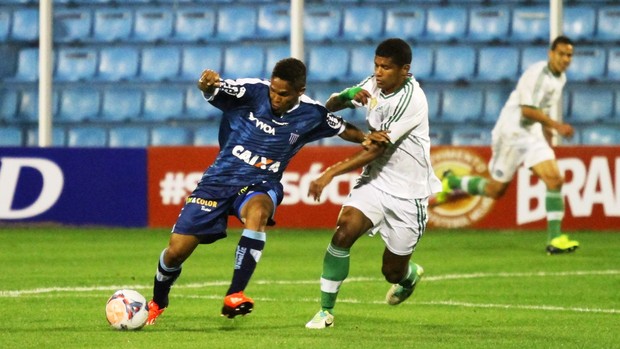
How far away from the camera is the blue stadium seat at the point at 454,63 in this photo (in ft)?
59.4

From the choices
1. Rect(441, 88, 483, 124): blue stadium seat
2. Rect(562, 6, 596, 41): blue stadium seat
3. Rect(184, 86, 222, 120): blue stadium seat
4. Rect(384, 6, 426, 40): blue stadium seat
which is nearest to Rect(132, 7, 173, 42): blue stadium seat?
Rect(184, 86, 222, 120): blue stadium seat

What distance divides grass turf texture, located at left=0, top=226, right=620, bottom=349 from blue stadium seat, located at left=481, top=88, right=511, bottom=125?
3.06m

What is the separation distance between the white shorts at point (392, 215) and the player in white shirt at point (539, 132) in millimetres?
4726

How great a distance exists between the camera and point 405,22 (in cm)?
1852

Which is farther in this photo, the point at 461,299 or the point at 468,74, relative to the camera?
the point at 468,74

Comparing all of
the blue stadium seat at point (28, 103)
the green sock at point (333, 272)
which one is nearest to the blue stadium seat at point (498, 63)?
the blue stadium seat at point (28, 103)

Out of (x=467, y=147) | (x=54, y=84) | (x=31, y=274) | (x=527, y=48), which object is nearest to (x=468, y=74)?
(x=527, y=48)

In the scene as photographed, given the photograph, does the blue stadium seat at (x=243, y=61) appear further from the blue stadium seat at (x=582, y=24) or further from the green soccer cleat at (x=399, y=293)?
the green soccer cleat at (x=399, y=293)

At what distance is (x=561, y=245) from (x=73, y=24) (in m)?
9.60

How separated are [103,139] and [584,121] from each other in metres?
6.62

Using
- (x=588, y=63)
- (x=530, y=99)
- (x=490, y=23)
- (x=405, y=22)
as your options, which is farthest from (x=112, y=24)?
(x=530, y=99)

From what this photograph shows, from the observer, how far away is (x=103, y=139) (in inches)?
731

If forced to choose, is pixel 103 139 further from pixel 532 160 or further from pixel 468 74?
pixel 532 160

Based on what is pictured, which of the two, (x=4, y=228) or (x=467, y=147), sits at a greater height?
(x=467, y=147)
